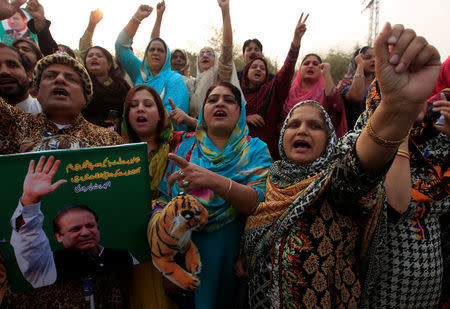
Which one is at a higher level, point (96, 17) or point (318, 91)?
point (96, 17)

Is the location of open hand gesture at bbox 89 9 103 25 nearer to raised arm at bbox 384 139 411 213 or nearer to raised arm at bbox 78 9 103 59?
raised arm at bbox 78 9 103 59

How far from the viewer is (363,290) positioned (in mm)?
1480

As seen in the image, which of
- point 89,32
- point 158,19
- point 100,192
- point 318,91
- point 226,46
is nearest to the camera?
point 100,192

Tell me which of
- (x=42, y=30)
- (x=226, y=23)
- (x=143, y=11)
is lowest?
(x=42, y=30)

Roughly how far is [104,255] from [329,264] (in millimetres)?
1060

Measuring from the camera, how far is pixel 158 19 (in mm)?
4297

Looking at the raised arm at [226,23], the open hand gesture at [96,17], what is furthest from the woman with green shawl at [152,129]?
the open hand gesture at [96,17]

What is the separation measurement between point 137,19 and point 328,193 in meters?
3.49

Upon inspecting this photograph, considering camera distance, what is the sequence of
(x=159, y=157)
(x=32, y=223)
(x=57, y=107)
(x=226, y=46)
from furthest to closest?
(x=226, y=46) < (x=159, y=157) < (x=57, y=107) < (x=32, y=223)

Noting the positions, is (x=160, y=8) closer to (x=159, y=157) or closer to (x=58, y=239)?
(x=159, y=157)

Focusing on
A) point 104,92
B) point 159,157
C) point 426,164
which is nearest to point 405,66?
point 426,164

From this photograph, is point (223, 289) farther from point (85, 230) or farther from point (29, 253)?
point (29, 253)

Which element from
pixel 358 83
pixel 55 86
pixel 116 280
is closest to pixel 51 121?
pixel 55 86

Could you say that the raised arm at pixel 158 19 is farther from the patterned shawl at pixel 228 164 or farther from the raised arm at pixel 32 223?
the raised arm at pixel 32 223
